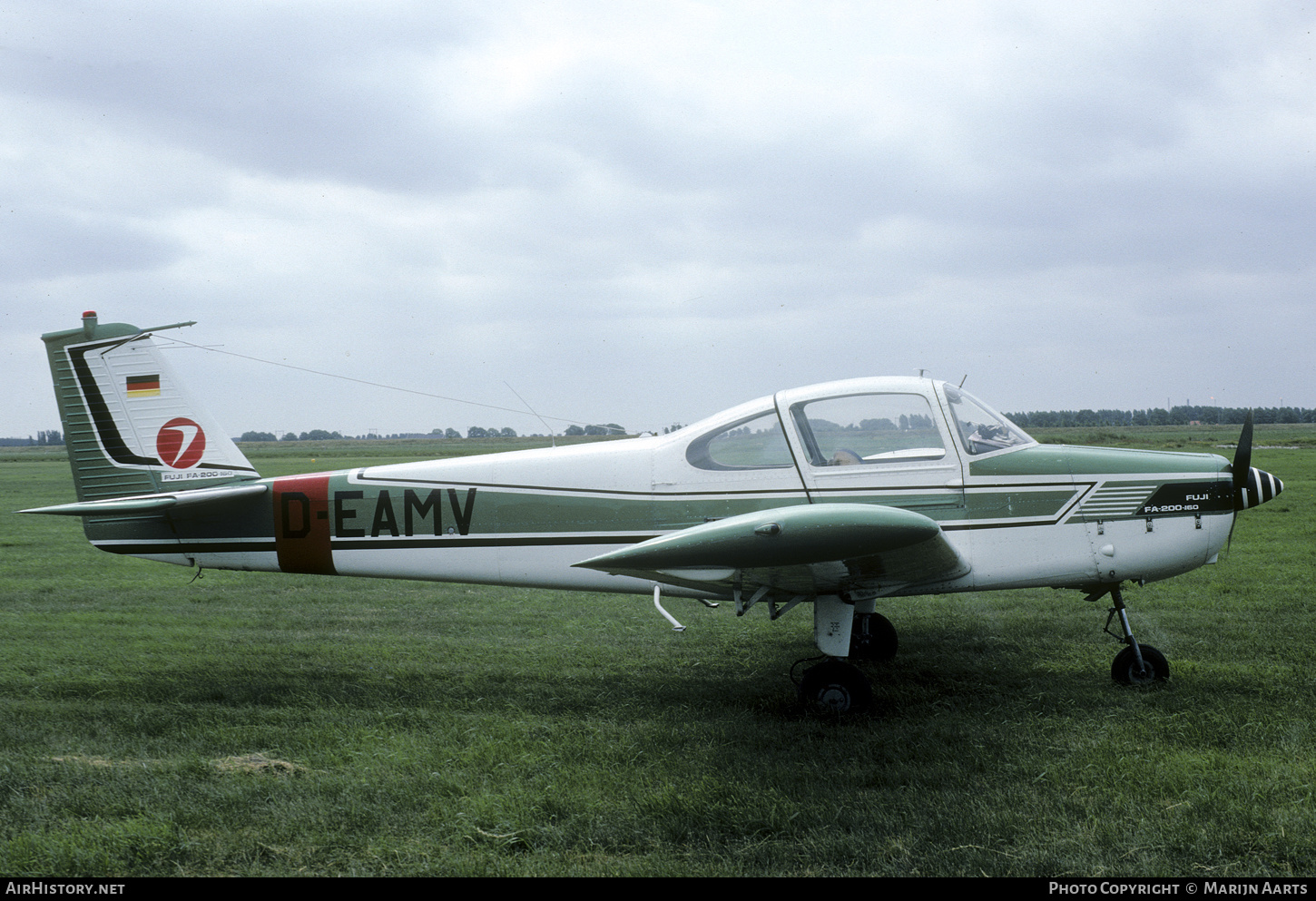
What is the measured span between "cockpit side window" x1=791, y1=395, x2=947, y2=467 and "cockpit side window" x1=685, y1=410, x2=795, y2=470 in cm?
16

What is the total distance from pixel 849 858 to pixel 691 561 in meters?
1.59

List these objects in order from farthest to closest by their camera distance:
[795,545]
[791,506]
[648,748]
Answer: [791,506]
[648,748]
[795,545]

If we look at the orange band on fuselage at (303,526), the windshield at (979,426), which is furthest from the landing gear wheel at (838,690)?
the orange band on fuselage at (303,526)

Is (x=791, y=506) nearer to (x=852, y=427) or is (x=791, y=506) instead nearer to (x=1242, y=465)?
(x=852, y=427)

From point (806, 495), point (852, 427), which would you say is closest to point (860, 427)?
point (852, 427)

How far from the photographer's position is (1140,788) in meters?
3.96

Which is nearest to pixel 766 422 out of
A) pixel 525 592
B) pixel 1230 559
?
pixel 525 592

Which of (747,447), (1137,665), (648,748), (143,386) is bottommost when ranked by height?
(648,748)

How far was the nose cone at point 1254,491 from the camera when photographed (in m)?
5.48

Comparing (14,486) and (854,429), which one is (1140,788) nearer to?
(854,429)

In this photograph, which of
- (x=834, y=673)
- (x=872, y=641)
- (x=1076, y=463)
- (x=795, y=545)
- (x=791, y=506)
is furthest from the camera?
(x=872, y=641)

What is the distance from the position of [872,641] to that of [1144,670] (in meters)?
1.91

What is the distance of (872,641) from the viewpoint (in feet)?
22.2
